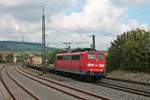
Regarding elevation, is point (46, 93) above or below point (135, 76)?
below

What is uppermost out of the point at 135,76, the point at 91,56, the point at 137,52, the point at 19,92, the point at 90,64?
the point at 137,52

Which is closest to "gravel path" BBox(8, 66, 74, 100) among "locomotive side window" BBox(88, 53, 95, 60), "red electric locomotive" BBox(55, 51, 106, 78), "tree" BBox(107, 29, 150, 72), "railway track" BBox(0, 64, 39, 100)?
"railway track" BBox(0, 64, 39, 100)

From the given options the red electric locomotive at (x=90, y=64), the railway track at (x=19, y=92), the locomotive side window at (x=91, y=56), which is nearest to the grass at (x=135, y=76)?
the red electric locomotive at (x=90, y=64)

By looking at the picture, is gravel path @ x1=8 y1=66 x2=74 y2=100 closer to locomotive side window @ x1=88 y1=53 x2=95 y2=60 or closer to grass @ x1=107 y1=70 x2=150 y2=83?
locomotive side window @ x1=88 y1=53 x2=95 y2=60

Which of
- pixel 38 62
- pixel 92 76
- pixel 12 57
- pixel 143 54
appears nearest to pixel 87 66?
pixel 92 76

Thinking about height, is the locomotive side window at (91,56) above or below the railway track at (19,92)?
above

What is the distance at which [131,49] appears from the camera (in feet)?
142

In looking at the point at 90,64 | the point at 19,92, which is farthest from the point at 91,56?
the point at 19,92

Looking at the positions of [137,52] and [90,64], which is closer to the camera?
[90,64]

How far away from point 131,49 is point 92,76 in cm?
749

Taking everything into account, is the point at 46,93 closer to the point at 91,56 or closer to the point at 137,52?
the point at 91,56

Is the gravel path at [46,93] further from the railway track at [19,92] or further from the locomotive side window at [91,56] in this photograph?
the locomotive side window at [91,56]

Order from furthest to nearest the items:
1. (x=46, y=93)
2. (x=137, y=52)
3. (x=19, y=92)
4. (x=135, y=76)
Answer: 1. (x=137, y=52)
2. (x=135, y=76)
3. (x=19, y=92)
4. (x=46, y=93)

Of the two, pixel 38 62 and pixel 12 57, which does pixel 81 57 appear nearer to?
pixel 38 62
